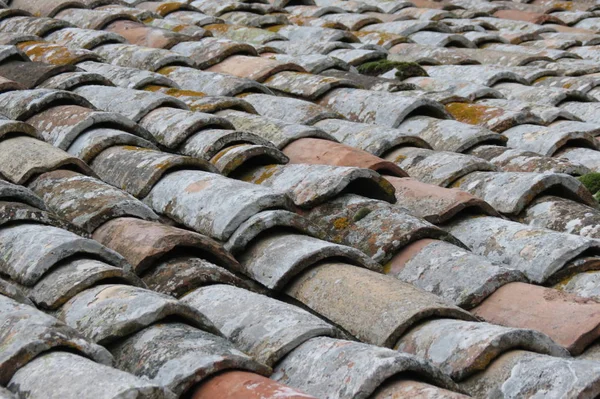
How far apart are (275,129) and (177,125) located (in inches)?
16.9

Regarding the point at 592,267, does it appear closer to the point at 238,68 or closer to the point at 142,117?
the point at 142,117

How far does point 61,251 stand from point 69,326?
441mm

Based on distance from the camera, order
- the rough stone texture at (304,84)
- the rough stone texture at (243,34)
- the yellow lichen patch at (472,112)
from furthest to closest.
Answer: the rough stone texture at (243,34)
the rough stone texture at (304,84)
the yellow lichen patch at (472,112)

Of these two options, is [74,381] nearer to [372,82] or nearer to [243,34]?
[372,82]

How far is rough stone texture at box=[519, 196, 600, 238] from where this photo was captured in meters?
3.79

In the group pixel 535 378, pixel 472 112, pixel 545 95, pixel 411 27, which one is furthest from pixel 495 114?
pixel 535 378

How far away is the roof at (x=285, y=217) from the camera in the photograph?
8.01 ft

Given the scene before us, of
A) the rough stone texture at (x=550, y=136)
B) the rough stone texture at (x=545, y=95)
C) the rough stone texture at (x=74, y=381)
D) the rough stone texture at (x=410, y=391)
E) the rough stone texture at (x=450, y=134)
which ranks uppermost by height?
the rough stone texture at (x=74, y=381)

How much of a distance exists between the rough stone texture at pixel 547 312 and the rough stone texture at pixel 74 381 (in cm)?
120

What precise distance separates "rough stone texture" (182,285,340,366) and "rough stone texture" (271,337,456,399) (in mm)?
33

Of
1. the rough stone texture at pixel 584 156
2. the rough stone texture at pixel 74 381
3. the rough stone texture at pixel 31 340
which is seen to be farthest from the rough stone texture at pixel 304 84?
the rough stone texture at pixel 74 381

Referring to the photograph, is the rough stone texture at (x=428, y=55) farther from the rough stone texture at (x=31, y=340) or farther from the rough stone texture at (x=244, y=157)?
the rough stone texture at (x=31, y=340)

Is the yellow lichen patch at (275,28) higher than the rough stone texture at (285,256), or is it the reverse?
the rough stone texture at (285,256)

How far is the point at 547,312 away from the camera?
3000mm
